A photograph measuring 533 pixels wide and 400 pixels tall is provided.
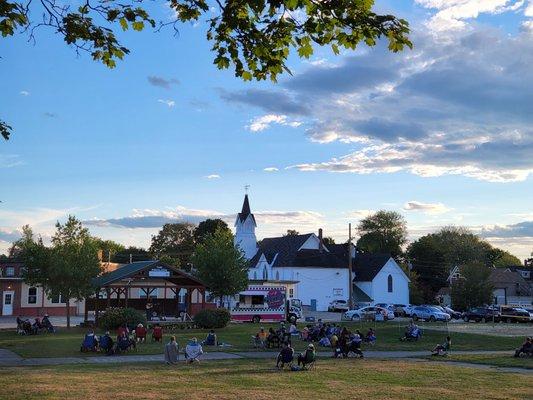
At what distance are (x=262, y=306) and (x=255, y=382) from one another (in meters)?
35.5

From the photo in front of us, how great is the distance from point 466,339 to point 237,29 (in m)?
33.8

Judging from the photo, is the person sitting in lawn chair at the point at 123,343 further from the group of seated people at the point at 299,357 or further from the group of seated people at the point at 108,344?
the group of seated people at the point at 299,357

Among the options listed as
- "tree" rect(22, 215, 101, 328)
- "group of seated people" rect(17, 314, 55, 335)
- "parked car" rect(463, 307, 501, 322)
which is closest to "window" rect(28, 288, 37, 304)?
"tree" rect(22, 215, 101, 328)

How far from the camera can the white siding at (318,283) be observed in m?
86.1

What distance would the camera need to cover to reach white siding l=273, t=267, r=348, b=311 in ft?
283

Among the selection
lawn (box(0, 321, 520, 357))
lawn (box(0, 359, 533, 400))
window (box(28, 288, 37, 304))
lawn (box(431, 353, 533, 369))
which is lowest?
lawn (box(431, 353, 533, 369))

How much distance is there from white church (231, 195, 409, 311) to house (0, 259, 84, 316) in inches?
1170

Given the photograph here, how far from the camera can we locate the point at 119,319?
39.1 metres

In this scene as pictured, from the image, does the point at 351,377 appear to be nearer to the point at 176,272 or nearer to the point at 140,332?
the point at 140,332

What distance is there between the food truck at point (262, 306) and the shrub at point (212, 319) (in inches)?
326

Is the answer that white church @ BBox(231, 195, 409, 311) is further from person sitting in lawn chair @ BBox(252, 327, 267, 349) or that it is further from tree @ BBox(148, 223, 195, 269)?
person sitting in lawn chair @ BBox(252, 327, 267, 349)

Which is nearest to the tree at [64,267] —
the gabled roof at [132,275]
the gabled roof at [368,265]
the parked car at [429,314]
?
the gabled roof at [132,275]

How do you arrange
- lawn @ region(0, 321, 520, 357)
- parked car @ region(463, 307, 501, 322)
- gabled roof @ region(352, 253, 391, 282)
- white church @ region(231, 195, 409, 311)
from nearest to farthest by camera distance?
lawn @ region(0, 321, 520, 357), parked car @ region(463, 307, 501, 322), white church @ region(231, 195, 409, 311), gabled roof @ region(352, 253, 391, 282)

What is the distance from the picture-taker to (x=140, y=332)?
33344mm
